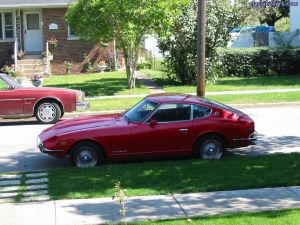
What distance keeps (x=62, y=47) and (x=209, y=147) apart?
71.0ft

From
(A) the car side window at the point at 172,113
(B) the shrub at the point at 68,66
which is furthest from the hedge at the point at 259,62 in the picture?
(A) the car side window at the point at 172,113

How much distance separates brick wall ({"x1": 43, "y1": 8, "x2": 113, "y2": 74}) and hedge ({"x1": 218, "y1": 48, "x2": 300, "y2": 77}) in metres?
6.64

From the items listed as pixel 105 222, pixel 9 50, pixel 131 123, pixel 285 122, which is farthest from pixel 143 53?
pixel 105 222

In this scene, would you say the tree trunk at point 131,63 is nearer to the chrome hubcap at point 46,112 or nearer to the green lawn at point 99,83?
the green lawn at point 99,83

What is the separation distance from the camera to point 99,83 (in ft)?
83.2

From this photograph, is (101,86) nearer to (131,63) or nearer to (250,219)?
(131,63)

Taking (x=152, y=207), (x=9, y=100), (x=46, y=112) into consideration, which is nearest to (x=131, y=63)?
(x=46, y=112)

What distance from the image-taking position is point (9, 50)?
31422 mm

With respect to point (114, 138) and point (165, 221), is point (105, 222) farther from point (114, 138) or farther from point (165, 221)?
point (114, 138)

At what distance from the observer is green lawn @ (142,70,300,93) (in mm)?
23203

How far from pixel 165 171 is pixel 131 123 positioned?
1.45 m

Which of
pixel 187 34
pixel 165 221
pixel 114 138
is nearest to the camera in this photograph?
pixel 165 221

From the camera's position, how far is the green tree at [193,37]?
952 inches

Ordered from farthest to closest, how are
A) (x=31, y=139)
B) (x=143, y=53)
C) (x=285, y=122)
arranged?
1. (x=143, y=53)
2. (x=285, y=122)
3. (x=31, y=139)
